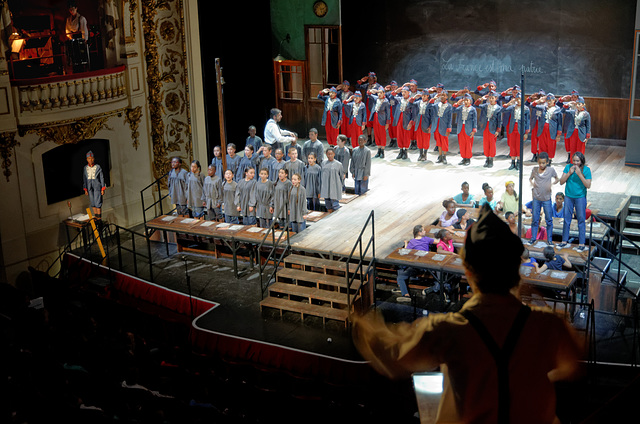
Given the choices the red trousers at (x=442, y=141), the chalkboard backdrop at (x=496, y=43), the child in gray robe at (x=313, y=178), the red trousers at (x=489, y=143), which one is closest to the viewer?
the child in gray robe at (x=313, y=178)

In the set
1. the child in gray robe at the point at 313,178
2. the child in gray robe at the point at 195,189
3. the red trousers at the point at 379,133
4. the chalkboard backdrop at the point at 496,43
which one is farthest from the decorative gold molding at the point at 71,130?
the chalkboard backdrop at the point at 496,43

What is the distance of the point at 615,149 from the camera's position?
1728 cm

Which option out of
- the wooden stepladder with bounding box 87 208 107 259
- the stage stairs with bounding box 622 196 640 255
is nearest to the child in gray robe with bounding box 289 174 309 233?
the wooden stepladder with bounding box 87 208 107 259

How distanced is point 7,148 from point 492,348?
11.8 metres

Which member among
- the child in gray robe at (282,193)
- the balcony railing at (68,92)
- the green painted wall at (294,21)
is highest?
the green painted wall at (294,21)

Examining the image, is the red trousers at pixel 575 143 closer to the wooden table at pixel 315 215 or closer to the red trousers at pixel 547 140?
the red trousers at pixel 547 140

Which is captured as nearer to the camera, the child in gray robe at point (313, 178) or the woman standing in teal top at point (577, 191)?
the woman standing in teal top at point (577, 191)

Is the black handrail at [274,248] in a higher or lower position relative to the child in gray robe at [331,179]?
lower

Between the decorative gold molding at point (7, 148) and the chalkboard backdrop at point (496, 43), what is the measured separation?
9373 mm

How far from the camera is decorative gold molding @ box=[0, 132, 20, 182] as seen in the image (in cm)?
1264

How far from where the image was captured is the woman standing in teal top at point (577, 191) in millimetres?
11242

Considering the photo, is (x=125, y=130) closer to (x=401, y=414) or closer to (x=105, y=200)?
(x=105, y=200)

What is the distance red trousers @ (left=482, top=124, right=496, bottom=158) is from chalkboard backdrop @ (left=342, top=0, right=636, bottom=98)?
2.67m

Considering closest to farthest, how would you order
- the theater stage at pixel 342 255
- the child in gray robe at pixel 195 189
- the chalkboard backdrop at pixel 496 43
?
the theater stage at pixel 342 255 < the child in gray robe at pixel 195 189 < the chalkboard backdrop at pixel 496 43
